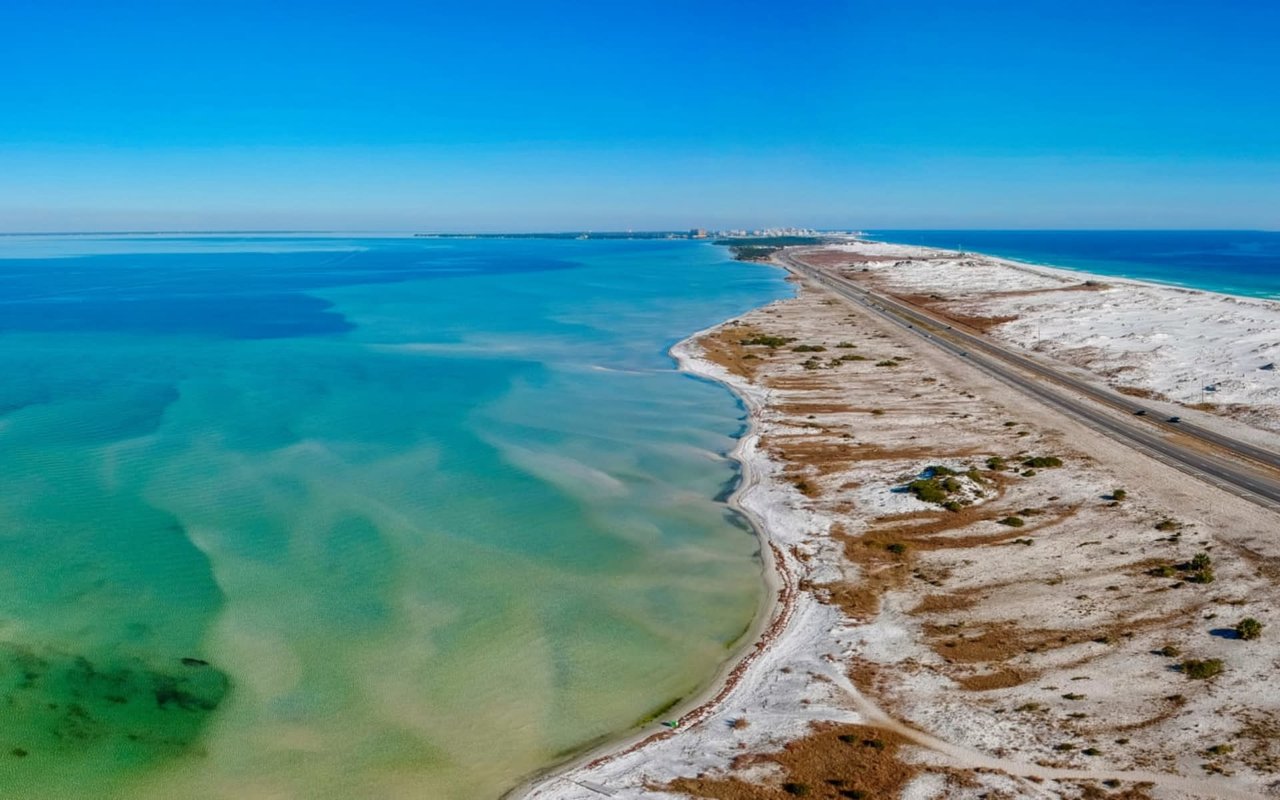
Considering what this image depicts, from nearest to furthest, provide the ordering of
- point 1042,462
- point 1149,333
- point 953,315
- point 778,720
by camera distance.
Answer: point 778,720
point 1042,462
point 1149,333
point 953,315

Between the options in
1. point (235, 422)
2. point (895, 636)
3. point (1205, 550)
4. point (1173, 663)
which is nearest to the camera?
point (1173, 663)

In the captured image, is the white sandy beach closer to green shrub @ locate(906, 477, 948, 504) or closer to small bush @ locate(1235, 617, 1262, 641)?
green shrub @ locate(906, 477, 948, 504)

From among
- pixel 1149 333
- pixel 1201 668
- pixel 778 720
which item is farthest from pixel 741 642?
pixel 1149 333

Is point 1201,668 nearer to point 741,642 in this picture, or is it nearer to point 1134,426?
point 741,642

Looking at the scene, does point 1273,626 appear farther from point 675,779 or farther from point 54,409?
point 54,409

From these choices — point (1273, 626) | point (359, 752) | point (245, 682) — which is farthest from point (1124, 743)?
point (245, 682)

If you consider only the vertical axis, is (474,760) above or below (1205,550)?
below

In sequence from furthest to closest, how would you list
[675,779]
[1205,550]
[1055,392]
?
1. [1055,392]
2. [1205,550]
3. [675,779]

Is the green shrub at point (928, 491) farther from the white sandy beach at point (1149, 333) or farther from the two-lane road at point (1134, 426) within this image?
the white sandy beach at point (1149, 333)
